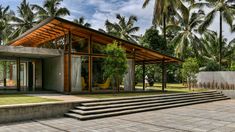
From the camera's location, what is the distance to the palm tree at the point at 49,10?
35312 millimetres

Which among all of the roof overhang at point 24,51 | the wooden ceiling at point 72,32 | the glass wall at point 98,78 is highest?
the wooden ceiling at point 72,32

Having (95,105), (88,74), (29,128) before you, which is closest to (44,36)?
(88,74)

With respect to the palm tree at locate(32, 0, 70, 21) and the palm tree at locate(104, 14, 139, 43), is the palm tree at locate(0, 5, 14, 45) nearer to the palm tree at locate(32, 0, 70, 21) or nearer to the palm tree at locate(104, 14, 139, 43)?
the palm tree at locate(32, 0, 70, 21)

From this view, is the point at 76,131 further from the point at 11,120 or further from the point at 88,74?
the point at 88,74

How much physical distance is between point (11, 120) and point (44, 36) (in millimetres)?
11183

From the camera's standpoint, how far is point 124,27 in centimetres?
4431

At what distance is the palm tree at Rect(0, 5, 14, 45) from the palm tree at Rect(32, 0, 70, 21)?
655cm

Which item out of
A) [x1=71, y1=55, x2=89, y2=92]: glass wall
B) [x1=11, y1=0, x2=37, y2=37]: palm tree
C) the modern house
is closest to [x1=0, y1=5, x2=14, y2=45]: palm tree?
[x1=11, y1=0, x2=37, y2=37]: palm tree

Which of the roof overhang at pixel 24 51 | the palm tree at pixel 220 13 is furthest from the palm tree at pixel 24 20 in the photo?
the palm tree at pixel 220 13

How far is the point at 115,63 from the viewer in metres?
16.2

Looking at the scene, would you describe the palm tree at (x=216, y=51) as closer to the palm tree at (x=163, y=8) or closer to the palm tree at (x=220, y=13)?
the palm tree at (x=220, y=13)

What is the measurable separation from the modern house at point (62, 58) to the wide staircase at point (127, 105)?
A: 435cm

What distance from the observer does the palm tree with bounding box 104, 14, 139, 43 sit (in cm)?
4388

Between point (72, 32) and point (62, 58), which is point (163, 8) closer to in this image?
point (72, 32)
